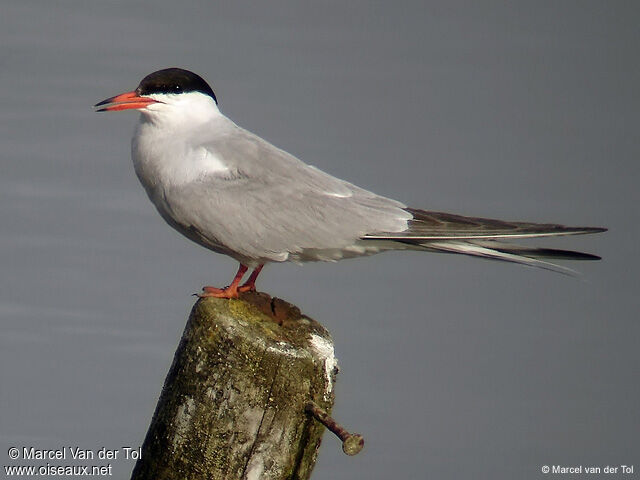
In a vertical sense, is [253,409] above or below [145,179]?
below

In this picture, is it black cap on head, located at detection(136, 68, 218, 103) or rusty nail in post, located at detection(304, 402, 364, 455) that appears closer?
rusty nail in post, located at detection(304, 402, 364, 455)

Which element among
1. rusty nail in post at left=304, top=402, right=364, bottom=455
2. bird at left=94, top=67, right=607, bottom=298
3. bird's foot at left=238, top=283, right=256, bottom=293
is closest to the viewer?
rusty nail in post at left=304, top=402, right=364, bottom=455

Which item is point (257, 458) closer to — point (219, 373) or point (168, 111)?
point (219, 373)

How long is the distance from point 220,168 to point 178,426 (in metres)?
1.28

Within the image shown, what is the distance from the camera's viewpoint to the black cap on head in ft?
13.6

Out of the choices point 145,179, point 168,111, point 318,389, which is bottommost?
point 318,389

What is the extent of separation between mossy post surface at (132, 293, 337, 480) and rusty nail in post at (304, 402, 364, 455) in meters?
0.03

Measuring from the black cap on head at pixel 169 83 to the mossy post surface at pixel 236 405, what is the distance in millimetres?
1468

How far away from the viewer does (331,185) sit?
3898 millimetres

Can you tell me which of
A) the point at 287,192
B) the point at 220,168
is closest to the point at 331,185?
the point at 287,192

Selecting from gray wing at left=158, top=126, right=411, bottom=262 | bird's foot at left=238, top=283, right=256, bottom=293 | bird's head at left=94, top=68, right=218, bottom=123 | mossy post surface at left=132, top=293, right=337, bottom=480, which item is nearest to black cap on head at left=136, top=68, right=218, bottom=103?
bird's head at left=94, top=68, right=218, bottom=123

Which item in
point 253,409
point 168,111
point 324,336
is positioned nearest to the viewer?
point 253,409

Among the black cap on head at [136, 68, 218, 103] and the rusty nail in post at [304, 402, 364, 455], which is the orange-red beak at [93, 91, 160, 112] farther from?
the rusty nail in post at [304, 402, 364, 455]

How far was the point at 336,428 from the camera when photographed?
9.00 ft
